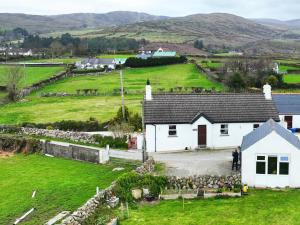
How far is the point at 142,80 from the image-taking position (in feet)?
287

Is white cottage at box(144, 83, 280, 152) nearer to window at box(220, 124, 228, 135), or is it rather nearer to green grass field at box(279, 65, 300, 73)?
window at box(220, 124, 228, 135)

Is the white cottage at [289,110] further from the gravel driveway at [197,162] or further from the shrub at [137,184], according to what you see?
the shrub at [137,184]

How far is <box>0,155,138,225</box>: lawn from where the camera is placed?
24219 mm

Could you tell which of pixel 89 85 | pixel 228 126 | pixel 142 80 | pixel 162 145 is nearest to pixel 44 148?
pixel 162 145

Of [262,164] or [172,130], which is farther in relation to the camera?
[172,130]

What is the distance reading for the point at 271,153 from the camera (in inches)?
1021

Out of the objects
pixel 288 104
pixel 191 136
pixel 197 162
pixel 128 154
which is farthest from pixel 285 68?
pixel 197 162

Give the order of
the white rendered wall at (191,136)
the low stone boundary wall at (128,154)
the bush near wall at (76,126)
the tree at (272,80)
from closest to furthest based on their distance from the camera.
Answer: the low stone boundary wall at (128,154), the white rendered wall at (191,136), the bush near wall at (76,126), the tree at (272,80)

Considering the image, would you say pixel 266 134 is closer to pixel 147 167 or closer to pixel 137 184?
pixel 147 167

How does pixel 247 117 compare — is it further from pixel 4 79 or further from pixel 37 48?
pixel 37 48

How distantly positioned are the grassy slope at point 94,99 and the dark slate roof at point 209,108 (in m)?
16.7

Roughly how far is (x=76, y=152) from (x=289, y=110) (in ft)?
61.6

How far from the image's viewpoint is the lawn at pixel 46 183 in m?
24.2

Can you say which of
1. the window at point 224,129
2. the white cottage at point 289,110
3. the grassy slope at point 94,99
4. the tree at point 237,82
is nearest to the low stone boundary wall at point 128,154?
the window at point 224,129
